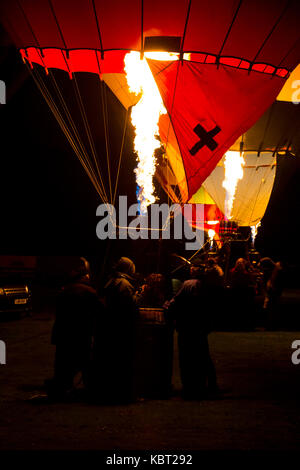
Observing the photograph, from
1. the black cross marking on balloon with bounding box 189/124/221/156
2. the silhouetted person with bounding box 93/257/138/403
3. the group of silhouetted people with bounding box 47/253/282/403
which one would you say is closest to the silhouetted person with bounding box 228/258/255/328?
the black cross marking on balloon with bounding box 189/124/221/156

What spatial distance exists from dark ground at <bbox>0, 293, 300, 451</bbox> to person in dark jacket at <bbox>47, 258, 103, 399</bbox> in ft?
1.31

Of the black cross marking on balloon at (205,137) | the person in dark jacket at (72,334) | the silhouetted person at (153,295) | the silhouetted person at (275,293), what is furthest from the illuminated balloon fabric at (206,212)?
the person in dark jacket at (72,334)

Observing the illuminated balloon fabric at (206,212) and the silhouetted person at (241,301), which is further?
the illuminated balloon fabric at (206,212)

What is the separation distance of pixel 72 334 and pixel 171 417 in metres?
1.59

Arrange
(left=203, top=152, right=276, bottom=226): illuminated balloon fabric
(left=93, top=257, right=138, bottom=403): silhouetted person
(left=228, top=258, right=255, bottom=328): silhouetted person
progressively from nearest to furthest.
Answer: (left=93, top=257, right=138, bottom=403): silhouetted person → (left=228, top=258, right=255, bottom=328): silhouetted person → (left=203, top=152, right=276, bottom=226): illuminated balloon fabric

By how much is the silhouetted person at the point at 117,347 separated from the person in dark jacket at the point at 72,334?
170 mm

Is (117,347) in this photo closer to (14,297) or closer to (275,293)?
(275,293)

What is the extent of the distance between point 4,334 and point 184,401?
6.63 metres

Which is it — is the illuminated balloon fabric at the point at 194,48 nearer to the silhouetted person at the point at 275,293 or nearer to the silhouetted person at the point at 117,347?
the silhouetted person at the point at 275,293

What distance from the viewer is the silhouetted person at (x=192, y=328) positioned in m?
6.21

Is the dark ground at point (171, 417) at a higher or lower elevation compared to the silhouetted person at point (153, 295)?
lower

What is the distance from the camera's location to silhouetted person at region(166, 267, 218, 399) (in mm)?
6211

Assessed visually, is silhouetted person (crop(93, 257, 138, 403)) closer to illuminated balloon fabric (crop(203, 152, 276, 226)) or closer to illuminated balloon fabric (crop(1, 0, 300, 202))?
illuminated balloon fabric (crop(1, 0, 300, 202))
